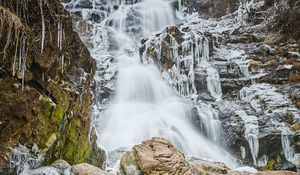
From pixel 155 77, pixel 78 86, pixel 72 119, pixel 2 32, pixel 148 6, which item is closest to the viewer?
pixel 2 32

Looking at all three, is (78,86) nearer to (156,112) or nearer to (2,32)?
(2,32)

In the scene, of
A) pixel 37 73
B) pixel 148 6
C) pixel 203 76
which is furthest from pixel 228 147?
pixel 148 6

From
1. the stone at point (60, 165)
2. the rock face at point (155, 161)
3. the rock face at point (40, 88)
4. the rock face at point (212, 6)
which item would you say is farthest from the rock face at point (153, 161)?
the rock face at point (212, 6)

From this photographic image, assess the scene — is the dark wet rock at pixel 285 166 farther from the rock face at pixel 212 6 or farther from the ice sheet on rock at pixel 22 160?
the rock face at pixel 212 6

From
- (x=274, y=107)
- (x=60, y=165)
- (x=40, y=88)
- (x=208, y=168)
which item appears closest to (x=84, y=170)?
(x=60, y=165)

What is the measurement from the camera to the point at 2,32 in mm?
5074

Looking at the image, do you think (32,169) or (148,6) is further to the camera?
(148,6)

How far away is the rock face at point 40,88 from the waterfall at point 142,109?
3.67 metres

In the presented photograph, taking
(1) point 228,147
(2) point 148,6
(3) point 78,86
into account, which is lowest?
(1) point 228,147

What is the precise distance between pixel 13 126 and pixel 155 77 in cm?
1039

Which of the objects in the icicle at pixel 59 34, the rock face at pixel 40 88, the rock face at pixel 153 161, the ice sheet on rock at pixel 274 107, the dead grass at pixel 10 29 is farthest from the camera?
the ice sheet on rock at pixel 274 107

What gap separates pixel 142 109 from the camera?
43.4ft

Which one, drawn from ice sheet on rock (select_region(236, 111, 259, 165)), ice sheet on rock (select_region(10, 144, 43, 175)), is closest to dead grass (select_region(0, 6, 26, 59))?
ice sheet on rock (select_region(10, 144, 43, 175))

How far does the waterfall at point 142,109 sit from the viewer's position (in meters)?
11.2
